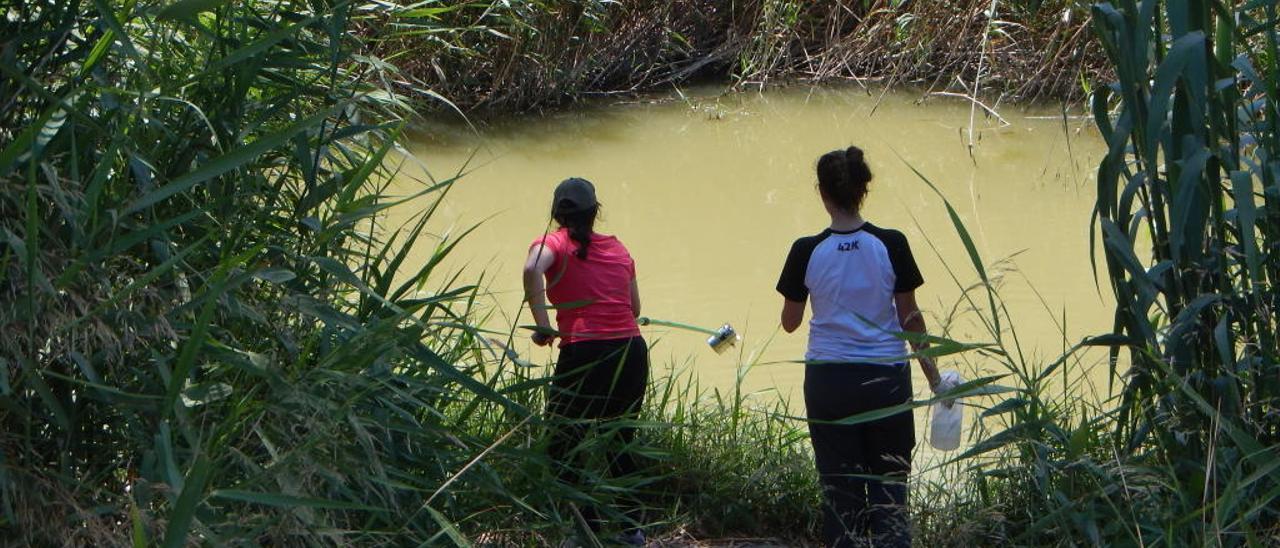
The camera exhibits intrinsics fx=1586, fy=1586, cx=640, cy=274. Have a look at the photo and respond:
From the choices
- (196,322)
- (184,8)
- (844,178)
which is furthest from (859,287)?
(184,8)

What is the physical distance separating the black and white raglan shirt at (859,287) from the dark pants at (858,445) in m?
0.05

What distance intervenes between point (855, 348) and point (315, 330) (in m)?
1.15

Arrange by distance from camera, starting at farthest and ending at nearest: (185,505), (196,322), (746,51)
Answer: (746,51) → (196,322) → (185,505)

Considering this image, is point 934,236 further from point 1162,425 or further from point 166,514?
point 166,514

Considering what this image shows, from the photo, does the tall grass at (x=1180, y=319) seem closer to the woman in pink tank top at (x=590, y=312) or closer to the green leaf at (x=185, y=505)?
the woman in pink tank top at (x=590, y=312)

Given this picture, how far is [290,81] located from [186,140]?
0.26 metres

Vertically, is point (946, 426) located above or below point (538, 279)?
below

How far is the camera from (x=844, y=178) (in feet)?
11.1

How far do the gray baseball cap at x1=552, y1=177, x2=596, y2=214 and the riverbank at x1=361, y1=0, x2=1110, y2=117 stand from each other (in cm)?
566

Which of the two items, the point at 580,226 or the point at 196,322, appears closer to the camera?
the point at 196,322

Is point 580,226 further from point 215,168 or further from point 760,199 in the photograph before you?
point 760,199

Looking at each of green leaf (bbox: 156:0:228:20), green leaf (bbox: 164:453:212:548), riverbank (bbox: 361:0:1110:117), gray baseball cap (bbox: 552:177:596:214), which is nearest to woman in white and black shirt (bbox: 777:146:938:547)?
gray baseball cap (bbox: 552:177:596:214)

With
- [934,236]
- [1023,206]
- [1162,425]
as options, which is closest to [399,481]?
[1162,425]

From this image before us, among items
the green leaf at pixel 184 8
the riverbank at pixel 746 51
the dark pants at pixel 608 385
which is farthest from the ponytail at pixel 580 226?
the riverbank at pixel 746 51
